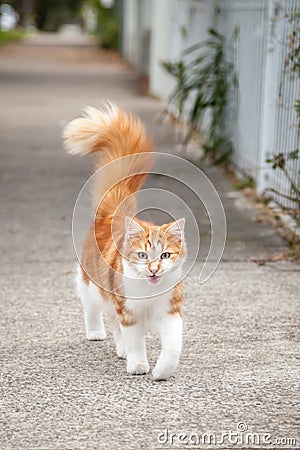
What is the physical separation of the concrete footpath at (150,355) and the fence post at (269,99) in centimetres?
40

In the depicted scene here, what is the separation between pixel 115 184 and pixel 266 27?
4629mm

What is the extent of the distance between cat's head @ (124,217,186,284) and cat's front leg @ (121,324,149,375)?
0.30 m

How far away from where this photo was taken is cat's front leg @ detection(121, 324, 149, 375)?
4246 millimetres

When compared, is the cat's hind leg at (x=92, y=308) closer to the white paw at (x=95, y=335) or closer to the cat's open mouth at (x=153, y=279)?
the white paw at (x=95, y=335)

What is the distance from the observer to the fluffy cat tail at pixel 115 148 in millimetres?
4570

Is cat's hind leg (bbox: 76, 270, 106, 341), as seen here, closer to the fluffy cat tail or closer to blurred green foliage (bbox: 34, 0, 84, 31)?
the fluffy cat tail

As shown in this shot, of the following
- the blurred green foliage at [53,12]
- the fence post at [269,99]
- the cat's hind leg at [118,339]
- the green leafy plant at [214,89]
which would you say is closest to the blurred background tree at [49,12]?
the blurred green foliage at [53,12]

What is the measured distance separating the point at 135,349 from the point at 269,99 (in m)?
4.77

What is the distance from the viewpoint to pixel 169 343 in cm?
418

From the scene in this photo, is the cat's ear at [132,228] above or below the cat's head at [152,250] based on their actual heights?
above

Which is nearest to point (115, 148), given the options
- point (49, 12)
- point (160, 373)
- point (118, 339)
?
point (118, 339)

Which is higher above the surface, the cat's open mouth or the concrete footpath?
the cat's open mouth

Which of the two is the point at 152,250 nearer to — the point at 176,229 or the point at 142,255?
the point at 142,255

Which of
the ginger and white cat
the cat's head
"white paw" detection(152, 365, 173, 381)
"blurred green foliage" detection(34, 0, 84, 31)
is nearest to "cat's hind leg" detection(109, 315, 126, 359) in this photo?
the ginger and white cat
